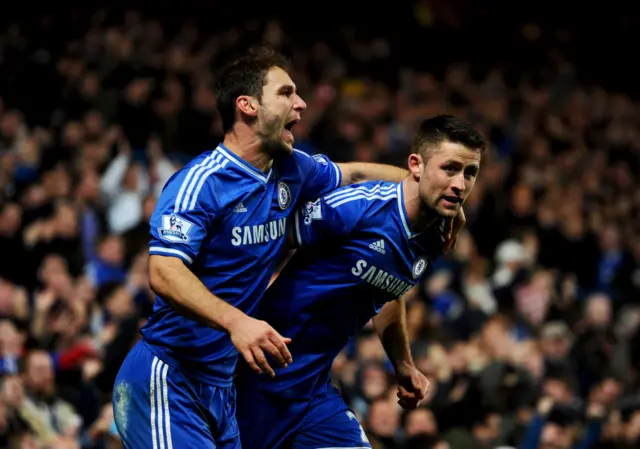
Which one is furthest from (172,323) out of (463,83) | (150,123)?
(463,83)

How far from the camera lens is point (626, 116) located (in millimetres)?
16844

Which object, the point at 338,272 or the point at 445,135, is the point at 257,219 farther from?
the point at 445,135

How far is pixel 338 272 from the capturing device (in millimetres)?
5305

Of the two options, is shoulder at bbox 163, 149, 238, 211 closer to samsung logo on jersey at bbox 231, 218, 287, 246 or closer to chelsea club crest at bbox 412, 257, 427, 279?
samsung logo on jersey at bbox 231, 218, 287, 246

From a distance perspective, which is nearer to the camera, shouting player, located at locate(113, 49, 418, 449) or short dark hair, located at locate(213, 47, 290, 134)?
shouting player, located at locate(113, 49, 418, 449)

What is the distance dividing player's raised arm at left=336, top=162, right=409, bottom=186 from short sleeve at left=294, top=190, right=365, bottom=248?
26cm

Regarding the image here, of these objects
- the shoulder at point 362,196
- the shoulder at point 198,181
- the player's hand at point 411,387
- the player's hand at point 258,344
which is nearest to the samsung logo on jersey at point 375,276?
the shoulder at point 362,196

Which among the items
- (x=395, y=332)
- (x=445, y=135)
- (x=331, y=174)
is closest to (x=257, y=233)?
(x=331, y=174)

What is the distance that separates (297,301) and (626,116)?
40.8 ft

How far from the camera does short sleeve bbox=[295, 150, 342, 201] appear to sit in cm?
525

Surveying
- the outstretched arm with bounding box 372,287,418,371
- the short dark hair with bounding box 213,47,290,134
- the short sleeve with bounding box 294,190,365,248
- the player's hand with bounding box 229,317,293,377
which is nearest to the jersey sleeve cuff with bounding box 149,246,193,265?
the player's hand with bounding box 229,317,293,377

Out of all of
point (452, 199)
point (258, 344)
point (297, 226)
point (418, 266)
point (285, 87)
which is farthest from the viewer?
point (418, 266)

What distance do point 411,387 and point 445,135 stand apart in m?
1.20

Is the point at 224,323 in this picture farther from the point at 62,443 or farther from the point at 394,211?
the point at 62,443
